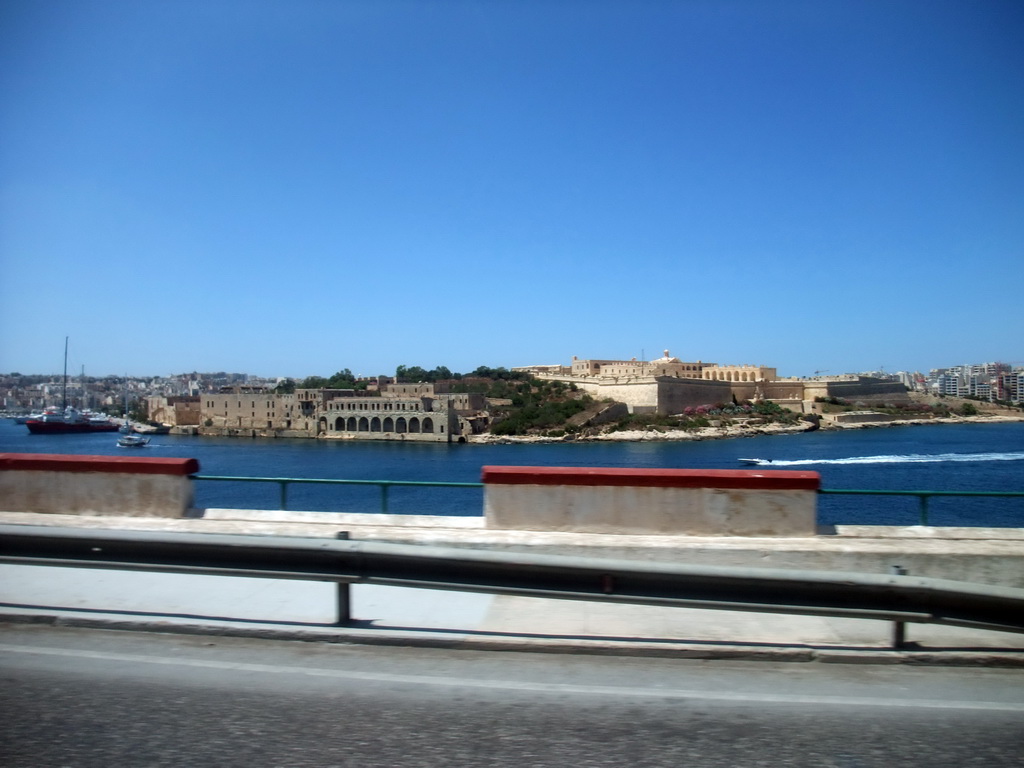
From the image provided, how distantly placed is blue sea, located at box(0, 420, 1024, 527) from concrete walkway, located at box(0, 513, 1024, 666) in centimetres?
759

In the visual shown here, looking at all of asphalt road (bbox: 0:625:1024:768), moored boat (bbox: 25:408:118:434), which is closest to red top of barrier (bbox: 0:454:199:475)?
asphalt road (bbox: 0:625:1024:768)

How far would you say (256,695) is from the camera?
3.33 m

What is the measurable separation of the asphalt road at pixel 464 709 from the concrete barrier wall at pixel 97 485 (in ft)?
7.18

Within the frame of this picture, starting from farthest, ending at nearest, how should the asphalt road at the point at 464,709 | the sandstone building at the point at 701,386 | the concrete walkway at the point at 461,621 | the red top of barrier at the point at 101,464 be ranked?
the sandstone building at the point at 701,386 < the red top of barrier at the point at 101,464 < the concrete walkway at the point at 461,621 < the asphalt road at the point at 464,709

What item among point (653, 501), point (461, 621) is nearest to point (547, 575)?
point (461, 621)

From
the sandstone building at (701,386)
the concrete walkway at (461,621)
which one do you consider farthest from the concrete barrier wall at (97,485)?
the sandstone building at (701,386)

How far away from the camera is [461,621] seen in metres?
4.36

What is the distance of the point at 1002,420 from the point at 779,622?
10838cm

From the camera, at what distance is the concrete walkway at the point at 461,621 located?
3953 millimetres

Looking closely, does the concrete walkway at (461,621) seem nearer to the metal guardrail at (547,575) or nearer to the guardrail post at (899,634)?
the guardrail post at (899,634)

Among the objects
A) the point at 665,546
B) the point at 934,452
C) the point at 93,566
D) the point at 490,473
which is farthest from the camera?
the point at 934,452

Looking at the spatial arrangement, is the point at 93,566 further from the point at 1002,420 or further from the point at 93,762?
the point at 1002,420

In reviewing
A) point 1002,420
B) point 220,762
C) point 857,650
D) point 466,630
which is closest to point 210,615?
point 466,630

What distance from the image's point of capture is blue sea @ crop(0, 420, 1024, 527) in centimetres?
2911
